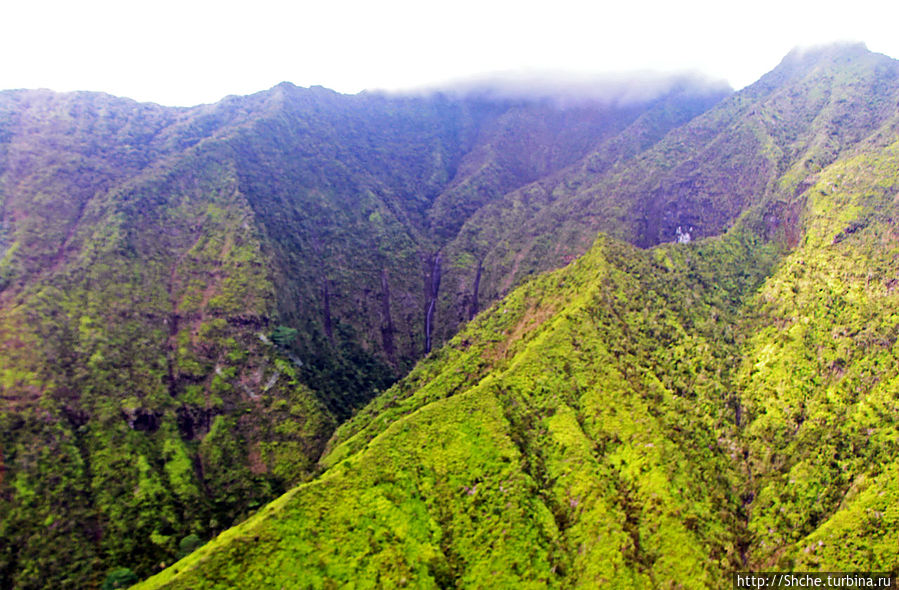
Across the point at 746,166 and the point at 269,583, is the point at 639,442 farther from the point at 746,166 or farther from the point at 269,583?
the point at 746,166

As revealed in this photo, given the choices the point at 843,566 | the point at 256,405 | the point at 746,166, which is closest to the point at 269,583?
the point at 256,405

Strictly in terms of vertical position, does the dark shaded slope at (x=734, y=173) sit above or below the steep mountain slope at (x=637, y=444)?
above

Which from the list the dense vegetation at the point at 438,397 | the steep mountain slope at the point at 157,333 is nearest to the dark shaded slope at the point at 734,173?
the dense vegetation at the point at 438,397

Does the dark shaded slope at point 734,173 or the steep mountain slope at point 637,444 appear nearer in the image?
the steep mountain slope at point 637,444

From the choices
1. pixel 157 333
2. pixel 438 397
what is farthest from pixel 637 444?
pixel 157 333

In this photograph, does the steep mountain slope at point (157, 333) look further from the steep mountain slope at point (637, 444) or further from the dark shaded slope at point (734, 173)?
the dark shaded slope at point (734, 173)

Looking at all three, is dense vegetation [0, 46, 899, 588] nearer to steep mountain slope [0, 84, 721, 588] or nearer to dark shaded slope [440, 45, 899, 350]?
steep mountain slope [0, 84, 721, 588]
